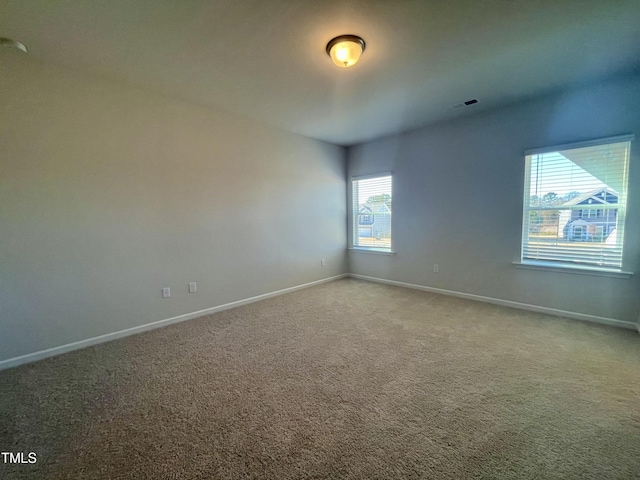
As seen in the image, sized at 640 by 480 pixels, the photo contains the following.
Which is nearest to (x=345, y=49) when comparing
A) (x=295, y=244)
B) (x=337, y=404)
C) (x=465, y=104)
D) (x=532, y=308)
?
(x=465, y=104)

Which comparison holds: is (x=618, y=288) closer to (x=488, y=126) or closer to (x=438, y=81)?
(x=488, y=126)

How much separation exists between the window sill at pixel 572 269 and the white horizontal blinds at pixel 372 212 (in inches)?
79.5

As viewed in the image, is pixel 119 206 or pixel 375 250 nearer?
pixel 119 206

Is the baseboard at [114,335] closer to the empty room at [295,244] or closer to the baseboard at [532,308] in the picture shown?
Result: the empty room at [295,244]

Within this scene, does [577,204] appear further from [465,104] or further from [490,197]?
[465,104]

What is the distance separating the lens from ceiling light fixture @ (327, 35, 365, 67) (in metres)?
2.04

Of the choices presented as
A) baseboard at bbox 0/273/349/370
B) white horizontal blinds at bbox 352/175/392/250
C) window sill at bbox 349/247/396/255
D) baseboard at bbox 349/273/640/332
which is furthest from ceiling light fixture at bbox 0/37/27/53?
baseboard at bbox 349/273/640/332

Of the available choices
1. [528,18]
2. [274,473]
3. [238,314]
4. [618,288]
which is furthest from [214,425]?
[618,288]

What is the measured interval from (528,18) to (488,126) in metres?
1.88

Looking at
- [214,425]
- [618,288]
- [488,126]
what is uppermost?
[488,126]

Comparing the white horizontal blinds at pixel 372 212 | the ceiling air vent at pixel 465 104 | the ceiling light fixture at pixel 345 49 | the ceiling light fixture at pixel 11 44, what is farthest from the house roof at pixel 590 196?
the ceiling light fixture at pixel 11 44

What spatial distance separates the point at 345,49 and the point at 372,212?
126 inches

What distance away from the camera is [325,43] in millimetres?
2111

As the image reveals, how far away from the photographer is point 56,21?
73.2 inches
